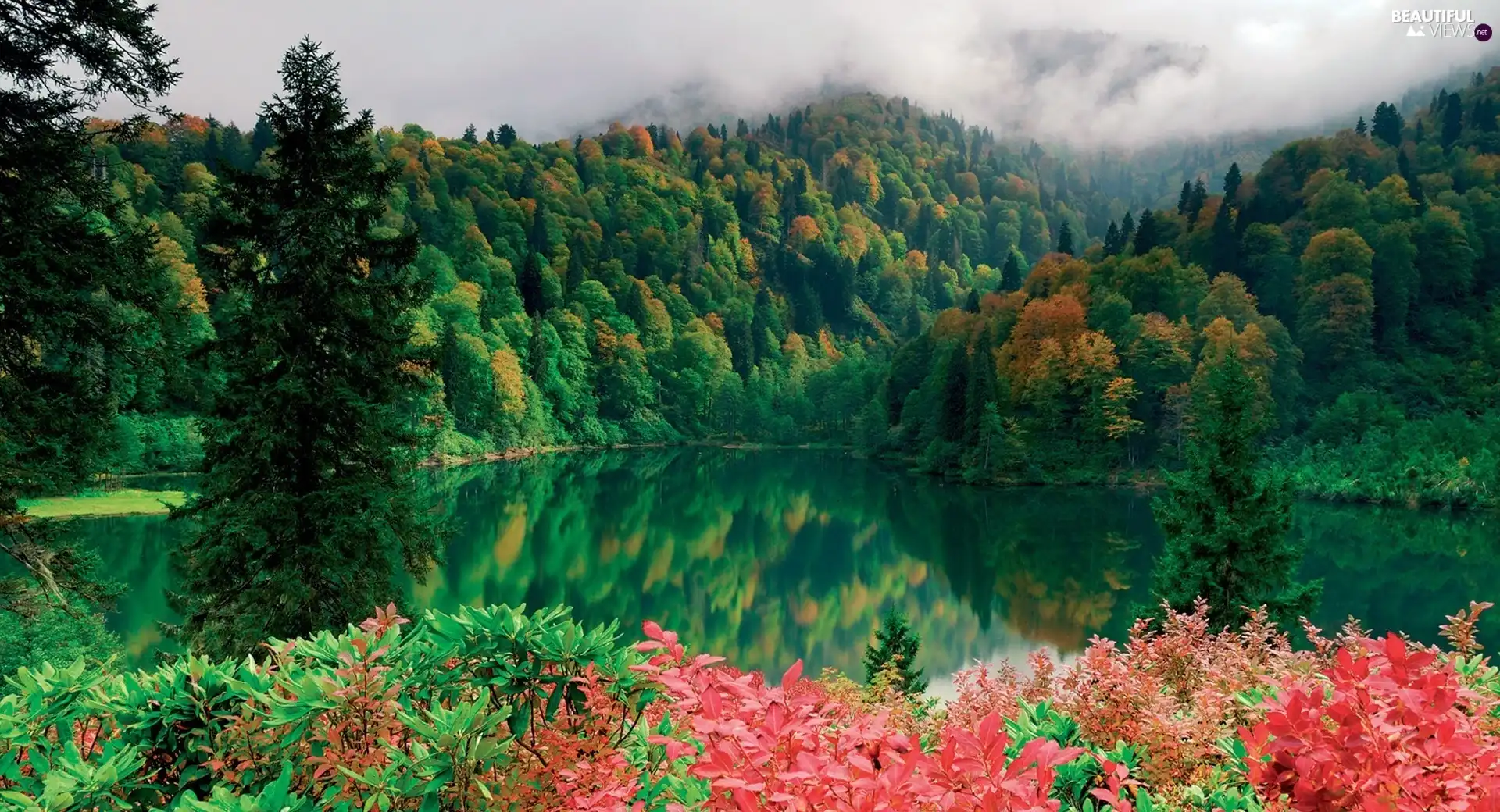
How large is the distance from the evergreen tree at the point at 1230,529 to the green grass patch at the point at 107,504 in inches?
1175

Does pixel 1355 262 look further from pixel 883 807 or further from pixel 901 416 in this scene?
pixel 883 807

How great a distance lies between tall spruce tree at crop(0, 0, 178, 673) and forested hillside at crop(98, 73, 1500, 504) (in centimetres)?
47

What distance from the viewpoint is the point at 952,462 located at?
45.2 metres

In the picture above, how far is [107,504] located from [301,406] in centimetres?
2831

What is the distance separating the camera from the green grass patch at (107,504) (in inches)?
1126

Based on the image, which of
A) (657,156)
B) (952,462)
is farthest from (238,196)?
(657,156)

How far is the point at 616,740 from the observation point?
273cm

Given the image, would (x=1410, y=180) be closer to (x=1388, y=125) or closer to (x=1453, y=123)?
(x=1388, y=125)

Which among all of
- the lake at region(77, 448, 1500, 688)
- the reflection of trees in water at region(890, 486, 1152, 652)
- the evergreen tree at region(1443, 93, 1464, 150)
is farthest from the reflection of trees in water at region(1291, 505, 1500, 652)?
the evergreen tree at region(1443, 93, 1464, 150)

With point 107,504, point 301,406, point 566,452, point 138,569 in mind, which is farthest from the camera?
point 566,452

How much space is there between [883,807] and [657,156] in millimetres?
120845

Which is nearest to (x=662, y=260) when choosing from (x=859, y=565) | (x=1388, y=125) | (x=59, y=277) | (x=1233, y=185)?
(x=1233, y=185)

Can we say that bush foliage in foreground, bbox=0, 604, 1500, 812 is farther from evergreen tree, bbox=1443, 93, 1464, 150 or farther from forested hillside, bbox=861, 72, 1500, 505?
evergreen tree, bbox=1443, 93, 1464, 150

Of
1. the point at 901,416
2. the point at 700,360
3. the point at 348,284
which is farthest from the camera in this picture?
the point at 700,360
